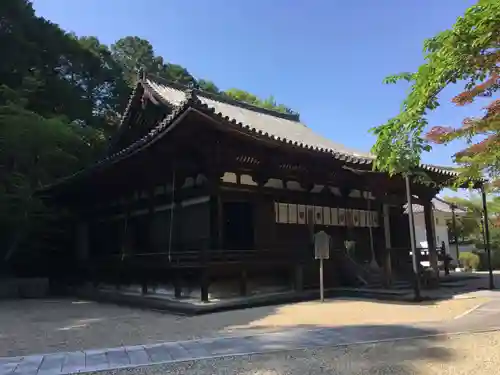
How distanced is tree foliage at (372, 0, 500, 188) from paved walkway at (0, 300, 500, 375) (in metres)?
2.85

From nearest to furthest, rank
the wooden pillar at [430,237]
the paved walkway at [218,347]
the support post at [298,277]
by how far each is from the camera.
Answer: the paved walkway at [218,347] → the support post at [298,277] → the wooden pillar at [430,237]

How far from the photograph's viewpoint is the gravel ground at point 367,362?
15.8ft

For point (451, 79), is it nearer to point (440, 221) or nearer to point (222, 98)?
point (222, 98)

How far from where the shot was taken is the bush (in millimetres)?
23062

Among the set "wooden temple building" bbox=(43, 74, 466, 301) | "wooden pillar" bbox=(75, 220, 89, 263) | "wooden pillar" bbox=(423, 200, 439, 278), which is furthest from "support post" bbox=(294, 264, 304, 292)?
"wooden pillar" bbox=(75, 220, 89, 263)

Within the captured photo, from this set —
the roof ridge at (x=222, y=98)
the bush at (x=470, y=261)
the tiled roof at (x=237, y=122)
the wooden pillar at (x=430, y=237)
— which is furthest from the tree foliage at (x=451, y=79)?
the bush at (x=470, y=261)

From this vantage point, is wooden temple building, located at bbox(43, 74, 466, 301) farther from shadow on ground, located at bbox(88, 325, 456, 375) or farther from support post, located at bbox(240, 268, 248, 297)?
shadow on ground, located at bbox(88, 325, 456, 375)

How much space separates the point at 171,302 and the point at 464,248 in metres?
25.5

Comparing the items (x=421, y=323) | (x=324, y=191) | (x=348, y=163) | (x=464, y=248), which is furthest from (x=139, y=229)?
(x=464, y=248)

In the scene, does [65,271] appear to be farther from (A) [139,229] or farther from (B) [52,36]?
(B) [52,36]

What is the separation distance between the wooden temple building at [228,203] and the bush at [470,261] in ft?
29.1

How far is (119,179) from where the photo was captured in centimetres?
1476

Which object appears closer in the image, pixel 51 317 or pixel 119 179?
pixel 51 317

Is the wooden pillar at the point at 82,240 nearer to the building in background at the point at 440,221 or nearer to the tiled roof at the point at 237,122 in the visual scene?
the tiled roof at the point at 237,122
